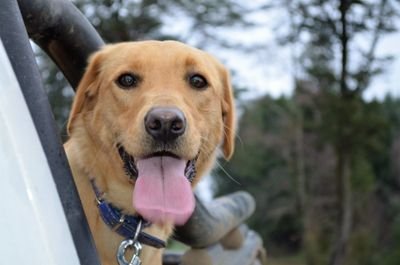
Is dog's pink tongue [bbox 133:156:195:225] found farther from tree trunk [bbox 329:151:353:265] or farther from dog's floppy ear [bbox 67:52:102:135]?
tree trunk [bbox 329:151:353:265]

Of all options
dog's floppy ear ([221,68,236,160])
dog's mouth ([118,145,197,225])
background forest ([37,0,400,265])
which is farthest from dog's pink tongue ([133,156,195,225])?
background forest ([37,0,400,265])

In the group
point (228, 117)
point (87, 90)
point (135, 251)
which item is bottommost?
point (228, 117)

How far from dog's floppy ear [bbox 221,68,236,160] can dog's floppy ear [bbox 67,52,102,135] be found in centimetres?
62

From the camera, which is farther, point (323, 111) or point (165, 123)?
point (323, 111)

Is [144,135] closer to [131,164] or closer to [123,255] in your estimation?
[131,164]

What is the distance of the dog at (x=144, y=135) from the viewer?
6.58 feet

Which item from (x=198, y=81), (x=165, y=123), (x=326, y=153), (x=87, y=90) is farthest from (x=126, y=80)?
(x=326, y=153)

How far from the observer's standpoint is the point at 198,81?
2.60 meters

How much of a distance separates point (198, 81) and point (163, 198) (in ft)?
2.64

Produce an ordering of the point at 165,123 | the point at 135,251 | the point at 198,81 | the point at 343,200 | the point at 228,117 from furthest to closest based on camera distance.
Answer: the point at 343,200 < the point at 228,117 < the point at 198,81 < the point at 165,123 < the point at 135,251

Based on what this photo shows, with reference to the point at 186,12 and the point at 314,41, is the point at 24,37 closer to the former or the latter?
the point at 186,12

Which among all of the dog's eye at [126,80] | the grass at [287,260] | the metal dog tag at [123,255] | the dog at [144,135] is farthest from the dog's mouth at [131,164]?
the grass at [287,260]

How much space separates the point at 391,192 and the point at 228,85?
105 ft

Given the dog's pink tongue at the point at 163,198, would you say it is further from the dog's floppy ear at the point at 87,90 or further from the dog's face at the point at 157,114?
the dog's floppy ear at the point at 87,90
